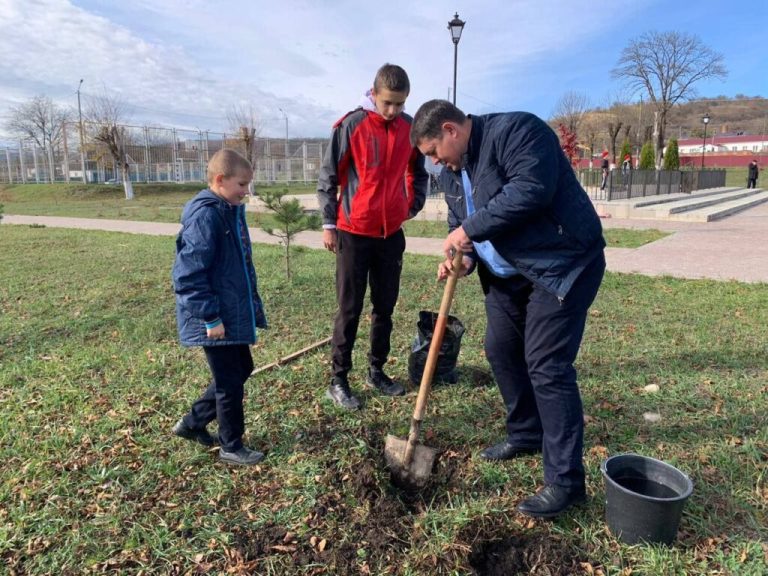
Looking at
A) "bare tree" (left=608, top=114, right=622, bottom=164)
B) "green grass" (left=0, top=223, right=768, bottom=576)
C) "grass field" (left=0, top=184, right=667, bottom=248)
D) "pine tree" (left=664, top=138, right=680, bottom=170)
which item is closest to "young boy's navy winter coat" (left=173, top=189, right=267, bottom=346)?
"green grass" (left=0, top=223, right=768, bottom=576)

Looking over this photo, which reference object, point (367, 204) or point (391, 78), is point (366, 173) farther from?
point (391, 78)

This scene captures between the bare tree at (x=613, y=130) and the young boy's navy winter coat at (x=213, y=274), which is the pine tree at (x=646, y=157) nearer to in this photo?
the bare tree at (x=613, y=130)

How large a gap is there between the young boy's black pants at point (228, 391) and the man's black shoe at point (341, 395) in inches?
28.8

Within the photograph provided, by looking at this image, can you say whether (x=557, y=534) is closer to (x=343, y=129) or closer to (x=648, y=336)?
(x=343, y=129)

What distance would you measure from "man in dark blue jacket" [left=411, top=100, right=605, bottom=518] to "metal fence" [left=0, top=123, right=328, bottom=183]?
3935 centimetres

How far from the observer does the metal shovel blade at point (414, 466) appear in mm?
2609

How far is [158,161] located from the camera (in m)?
42.1

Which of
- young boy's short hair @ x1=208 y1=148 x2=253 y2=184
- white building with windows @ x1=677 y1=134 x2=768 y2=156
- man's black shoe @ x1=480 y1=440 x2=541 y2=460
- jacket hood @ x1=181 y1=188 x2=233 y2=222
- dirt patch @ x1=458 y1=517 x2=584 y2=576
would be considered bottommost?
dirt patch @ x1=458 y1=517 x2=584 y2=576

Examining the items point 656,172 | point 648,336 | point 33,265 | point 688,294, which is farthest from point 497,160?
point 656,172

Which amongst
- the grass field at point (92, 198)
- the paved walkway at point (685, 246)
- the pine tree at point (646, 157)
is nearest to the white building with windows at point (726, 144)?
the pine tree at point (646, 157)

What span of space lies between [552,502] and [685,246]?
9104 millimetres

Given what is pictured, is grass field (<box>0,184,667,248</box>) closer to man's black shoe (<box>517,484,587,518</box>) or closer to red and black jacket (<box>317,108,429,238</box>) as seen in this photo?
red and black jacket (<box>317,108,429,238</box>)

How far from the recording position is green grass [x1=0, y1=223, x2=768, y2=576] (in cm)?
218

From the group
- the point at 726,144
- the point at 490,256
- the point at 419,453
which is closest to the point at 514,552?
the point at 419,453
